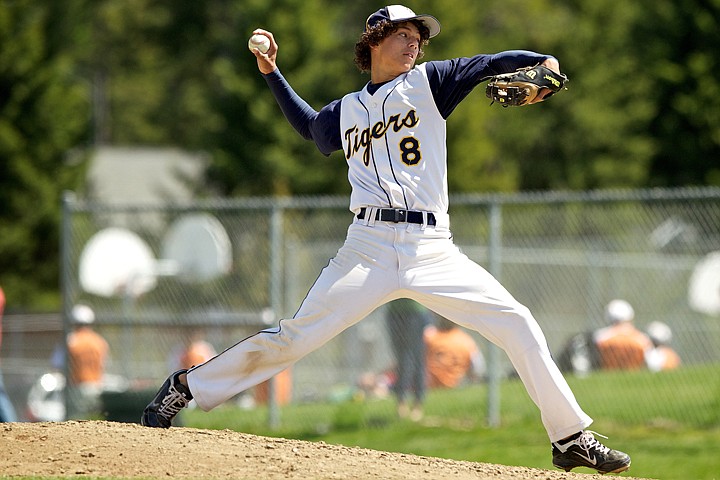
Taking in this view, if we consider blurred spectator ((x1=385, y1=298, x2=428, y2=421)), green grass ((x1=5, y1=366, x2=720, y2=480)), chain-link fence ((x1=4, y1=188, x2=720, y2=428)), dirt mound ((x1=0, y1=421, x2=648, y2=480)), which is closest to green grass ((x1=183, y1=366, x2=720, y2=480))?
green grass ((x1=5, y1=366, x2=720, y2=480))

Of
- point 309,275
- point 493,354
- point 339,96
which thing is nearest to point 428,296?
point 493,354

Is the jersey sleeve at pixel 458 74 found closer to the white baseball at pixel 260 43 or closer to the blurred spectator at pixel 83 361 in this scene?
the white baseball at pixel 260 43

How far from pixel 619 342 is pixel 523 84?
23.3 feet

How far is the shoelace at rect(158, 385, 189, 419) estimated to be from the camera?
616 cm

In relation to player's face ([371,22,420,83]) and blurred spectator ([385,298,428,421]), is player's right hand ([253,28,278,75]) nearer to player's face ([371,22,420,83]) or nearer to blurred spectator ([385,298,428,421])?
player's face ([371,22,420,83])

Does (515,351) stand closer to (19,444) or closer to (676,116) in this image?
(19,444)

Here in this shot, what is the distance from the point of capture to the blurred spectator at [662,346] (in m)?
13.1

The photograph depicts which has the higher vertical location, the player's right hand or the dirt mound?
the player's right hand

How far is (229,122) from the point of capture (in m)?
28.7

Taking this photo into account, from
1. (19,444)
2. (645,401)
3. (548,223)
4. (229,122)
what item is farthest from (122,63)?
(19,444)

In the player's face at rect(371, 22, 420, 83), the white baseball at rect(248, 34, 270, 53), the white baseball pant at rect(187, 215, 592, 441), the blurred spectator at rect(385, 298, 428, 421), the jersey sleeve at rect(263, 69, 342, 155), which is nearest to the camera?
the white baseball pant at rect(187, 215, 592, 441)

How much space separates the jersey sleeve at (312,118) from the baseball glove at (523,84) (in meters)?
0.88

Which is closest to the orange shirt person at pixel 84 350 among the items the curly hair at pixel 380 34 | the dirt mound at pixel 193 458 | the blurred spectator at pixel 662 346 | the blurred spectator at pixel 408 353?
the blurred spectator at pixel 408 353

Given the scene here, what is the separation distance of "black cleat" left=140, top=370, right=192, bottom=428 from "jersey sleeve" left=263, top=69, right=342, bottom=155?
4.53ft
